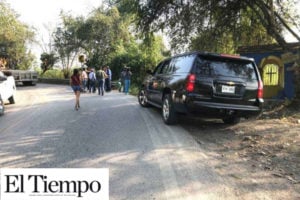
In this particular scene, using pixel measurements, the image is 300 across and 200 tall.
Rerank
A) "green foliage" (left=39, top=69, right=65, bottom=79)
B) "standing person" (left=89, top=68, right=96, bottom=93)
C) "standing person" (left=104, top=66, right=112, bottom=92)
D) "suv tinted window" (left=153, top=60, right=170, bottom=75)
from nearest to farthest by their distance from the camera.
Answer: "suv tinted window" (left=153, top=60, right=170, bottom=75) < "standing person" (left=89, top=68, right=96, bottom=93) < "standing person" (left=104, top=66, right=112, bottom=92) < "green foliage" (left=39, top=69, right=65, bottom=79)

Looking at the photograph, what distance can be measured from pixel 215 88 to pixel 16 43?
34006 millimetres

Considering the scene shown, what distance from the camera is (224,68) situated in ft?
28.9

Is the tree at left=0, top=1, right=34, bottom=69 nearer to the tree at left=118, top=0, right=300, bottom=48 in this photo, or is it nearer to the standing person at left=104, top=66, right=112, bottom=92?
the standing person at left=104, top=66, right=112, bottom=92

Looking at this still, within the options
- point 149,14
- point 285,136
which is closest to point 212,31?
point 149,14

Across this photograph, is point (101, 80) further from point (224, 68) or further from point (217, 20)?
point (224, 68)

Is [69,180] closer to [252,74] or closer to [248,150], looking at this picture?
[248,150]

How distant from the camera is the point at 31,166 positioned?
5980 millimetres

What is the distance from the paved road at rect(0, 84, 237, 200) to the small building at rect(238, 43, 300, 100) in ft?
22.9

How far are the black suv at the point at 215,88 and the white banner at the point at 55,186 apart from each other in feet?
12.7

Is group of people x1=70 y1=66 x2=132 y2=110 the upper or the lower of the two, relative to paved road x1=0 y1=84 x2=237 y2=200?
upper

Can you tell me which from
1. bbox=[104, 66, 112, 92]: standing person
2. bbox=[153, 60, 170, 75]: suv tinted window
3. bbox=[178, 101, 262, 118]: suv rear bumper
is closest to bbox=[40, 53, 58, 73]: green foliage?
bbox=[104, 66, 112, 92]: standing person

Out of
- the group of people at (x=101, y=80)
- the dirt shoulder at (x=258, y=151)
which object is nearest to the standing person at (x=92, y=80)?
the group of people at (x=101, y=80)

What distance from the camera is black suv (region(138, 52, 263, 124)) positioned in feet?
28.1

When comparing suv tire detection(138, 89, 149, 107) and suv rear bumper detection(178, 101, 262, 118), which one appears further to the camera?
suv tire detection(138, 89, 149, 107)
